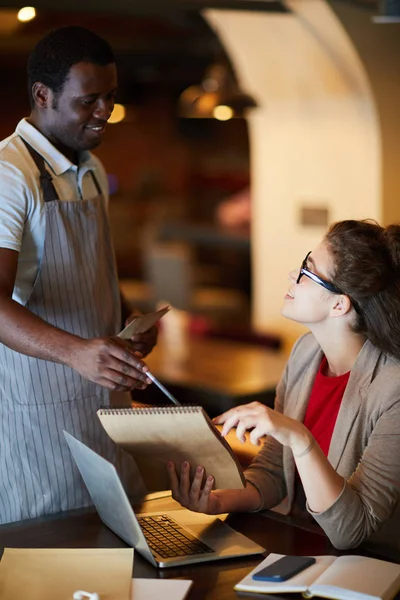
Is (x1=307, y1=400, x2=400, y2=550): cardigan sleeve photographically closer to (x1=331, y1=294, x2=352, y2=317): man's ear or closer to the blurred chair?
(x1=331, y1=294, x2=352, y2=317): man's ear

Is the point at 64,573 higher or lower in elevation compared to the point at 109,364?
lower

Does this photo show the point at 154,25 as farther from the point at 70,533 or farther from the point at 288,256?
the point at 70,533

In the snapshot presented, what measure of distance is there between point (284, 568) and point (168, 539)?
1.00 feet

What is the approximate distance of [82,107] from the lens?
8.13 ft

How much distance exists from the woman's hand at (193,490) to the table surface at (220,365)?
7.47ft

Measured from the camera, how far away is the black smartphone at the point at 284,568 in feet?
5.74

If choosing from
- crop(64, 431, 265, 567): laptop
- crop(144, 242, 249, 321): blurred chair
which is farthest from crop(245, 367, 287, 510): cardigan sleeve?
crop(144, 242, 249, 321): blurred chair

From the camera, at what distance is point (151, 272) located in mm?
8609

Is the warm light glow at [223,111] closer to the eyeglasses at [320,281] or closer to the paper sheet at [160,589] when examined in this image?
the eyeglasses at [320,281]

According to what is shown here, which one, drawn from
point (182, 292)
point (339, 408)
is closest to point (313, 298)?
point (339, 408)

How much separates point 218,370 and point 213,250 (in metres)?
6.49

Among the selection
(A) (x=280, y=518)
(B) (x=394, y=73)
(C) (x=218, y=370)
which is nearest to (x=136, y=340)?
(A) (x=280, y=518)

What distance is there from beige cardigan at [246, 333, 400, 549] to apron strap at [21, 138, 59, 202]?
766mm

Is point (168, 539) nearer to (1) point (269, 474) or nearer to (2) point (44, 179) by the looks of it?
(1) point (269, 474)
